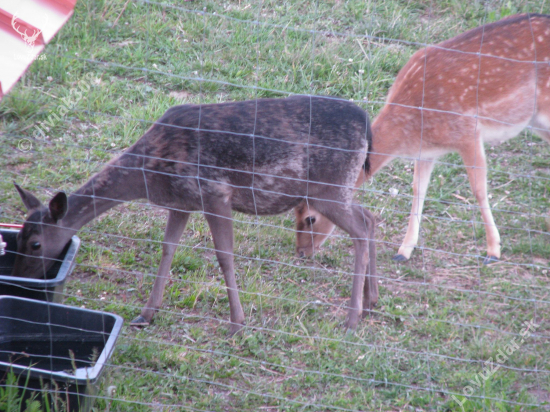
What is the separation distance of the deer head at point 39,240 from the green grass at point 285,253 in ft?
1.36

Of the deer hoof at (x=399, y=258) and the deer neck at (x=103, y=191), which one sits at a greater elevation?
the deer neck at (x=103, y=191)

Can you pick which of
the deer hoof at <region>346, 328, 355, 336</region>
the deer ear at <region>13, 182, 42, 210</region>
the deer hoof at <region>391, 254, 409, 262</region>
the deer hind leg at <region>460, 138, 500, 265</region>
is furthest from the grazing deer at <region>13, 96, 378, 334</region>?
the deer hind leg at <region>460, 138, 500, 265</region>

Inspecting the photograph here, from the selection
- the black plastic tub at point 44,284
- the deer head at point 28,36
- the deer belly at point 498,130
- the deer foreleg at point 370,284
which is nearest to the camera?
the black plastic tub at point 44,284

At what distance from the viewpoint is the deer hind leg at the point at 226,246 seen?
421 cm

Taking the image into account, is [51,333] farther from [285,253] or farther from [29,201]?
[285,253]

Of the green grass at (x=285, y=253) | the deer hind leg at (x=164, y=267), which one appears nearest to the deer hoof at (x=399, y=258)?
the green grass at (x=285, y=253)

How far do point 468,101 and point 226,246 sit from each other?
239 cm

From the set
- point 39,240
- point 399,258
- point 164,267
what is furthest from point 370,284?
point 39,240

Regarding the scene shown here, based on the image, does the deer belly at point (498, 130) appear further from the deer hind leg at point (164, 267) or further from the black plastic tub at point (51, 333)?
the black plastic tub at point (51, 333)

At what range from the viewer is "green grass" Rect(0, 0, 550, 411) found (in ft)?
12.0


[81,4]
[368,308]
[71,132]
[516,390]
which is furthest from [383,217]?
[81,4]

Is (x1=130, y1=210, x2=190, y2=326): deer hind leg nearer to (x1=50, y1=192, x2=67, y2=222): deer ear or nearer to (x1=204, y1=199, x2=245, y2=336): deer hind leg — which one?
(x1=204, y1=199, x2=245, y2=336): deer hind leg

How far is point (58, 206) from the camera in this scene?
13.0 ft

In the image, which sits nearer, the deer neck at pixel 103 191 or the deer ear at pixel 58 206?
the deer ear at pixel 58 206
